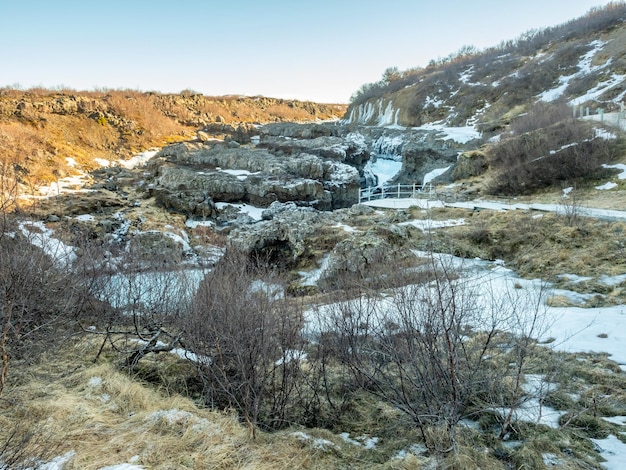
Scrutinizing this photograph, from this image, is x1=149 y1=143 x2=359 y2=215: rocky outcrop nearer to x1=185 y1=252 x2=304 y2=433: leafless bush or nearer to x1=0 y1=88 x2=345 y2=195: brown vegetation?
x1=0 y1=88 x2=345 y2=195: brown vegetation

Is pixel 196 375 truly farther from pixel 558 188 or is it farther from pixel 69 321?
pixel 558 188

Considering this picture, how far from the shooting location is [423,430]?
11.9ft

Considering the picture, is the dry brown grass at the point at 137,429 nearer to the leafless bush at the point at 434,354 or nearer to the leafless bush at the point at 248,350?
the leafless bush at the point at 248,350

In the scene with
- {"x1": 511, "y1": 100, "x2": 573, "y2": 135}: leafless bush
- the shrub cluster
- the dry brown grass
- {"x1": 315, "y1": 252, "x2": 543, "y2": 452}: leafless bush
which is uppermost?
{"x1": 511, "y1": 100, "x2": 573, "y2": 135}: leafless bush

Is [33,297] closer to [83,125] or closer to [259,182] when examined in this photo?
[259,182]

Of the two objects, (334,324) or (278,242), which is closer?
(334,324)

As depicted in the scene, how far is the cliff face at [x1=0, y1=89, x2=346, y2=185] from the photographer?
89.8ft

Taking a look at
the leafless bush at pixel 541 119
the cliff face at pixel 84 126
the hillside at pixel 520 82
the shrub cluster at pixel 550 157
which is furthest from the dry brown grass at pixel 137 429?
the hillside at pixel 520 82

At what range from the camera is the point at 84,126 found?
37812mm

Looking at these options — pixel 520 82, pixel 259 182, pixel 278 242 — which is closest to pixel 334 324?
pixel 278 242

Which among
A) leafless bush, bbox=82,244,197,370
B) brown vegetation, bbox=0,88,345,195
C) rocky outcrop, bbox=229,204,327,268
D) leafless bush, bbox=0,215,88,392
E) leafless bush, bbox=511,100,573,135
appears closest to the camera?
leafless bush, bbox=0,215,88,392

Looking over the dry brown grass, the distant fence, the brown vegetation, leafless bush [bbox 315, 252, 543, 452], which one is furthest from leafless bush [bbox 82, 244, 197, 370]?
the distant fence

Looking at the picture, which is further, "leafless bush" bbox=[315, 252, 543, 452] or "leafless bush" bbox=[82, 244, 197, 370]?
"leafless bush" bbox=[82, 244, 197, 370]

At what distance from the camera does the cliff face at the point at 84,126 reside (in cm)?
2738
